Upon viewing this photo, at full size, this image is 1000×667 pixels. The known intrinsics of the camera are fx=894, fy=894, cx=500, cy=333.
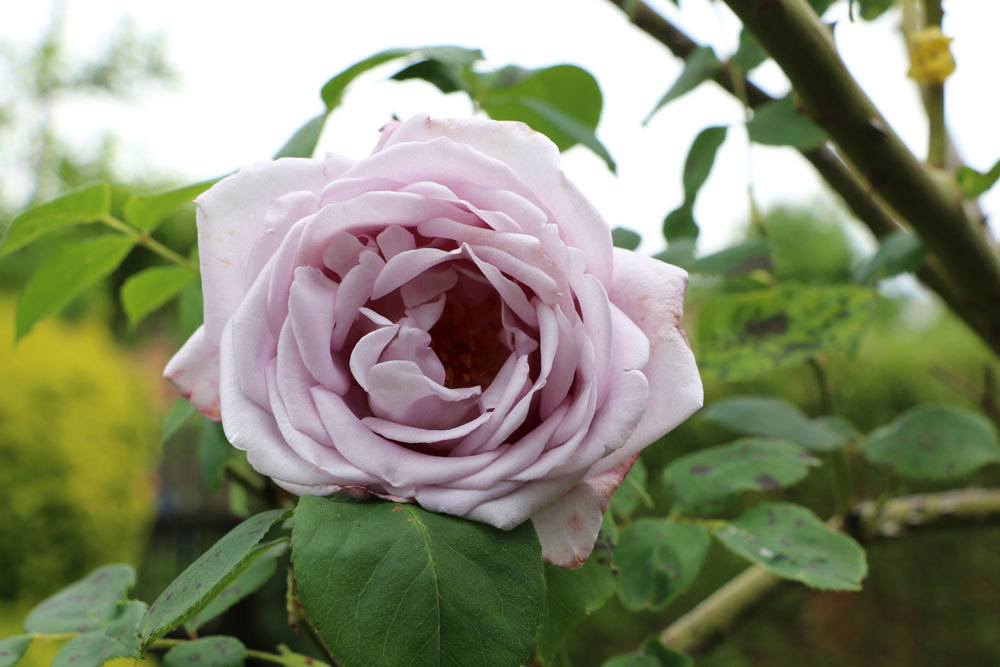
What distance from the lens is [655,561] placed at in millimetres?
458

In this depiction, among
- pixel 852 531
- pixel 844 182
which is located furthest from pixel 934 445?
pixel 844 182

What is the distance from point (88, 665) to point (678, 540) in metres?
0.28

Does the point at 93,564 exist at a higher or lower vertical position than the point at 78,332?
lower

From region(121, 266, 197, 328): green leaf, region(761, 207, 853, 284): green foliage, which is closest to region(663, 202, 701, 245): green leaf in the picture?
region(121, 266, 197, 328): green leaf

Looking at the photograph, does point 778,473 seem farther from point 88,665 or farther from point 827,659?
point 827,659

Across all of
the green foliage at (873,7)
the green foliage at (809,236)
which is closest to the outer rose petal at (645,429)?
the green foliage at (873,7)

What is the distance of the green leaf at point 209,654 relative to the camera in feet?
1.31

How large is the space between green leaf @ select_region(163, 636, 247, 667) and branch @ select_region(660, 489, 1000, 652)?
10.6 inches

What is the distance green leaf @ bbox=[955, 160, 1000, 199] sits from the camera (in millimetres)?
515

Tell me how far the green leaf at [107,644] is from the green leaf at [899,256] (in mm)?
476

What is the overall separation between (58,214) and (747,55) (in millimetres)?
435

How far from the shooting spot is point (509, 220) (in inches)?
11.1

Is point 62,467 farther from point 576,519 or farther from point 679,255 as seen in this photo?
point 576,519

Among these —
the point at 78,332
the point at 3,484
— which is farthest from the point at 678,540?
the point at 78,332
